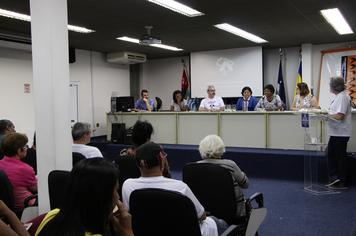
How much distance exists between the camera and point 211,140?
2869 mm

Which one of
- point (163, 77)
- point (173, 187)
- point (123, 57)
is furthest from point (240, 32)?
point (173, 187)

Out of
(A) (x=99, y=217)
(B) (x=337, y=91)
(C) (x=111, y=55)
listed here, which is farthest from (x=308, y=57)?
(A) (x=99, y=217)

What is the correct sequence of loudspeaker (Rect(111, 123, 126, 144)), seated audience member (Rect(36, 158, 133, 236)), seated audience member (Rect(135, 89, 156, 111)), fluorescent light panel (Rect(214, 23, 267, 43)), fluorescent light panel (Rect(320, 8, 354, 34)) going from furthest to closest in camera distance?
1. seated audience member (Rect(135, 89, 156, 111))
2. loudspeaker (Rect(111, 123, 126, 144))
3. fluorescent light panel (Rect(214, 23, 267, 43))
4. fluorescent light panel (Rect(320, 8, 354, 34))
5. seated audience member (Rect(36, 158, 133, 236))

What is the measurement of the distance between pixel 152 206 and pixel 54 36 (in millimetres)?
1943

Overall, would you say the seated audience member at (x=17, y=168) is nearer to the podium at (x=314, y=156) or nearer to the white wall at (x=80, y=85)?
the podium at (x=314, y=156)

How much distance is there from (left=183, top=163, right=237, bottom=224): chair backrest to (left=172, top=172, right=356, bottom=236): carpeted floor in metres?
1.02

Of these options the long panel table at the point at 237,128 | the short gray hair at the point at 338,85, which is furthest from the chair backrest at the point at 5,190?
the long panel table at the point at 237,128

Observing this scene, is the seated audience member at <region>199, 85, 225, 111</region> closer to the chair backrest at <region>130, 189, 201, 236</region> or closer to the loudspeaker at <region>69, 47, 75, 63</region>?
the loudspeaker at <region>69, 47, 75, 63</region>

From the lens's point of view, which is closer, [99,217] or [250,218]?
[99,217]

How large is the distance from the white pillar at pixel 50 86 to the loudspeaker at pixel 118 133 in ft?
14.5

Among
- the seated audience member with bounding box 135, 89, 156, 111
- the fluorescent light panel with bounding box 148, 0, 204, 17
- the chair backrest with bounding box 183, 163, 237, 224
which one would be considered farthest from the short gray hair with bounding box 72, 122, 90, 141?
the seated audience member with bounding box 135, 89, 156, 111

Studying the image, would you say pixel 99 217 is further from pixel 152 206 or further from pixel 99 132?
pixel 99 132

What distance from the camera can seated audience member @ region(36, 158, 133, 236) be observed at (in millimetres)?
1109

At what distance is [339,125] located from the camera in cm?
474
